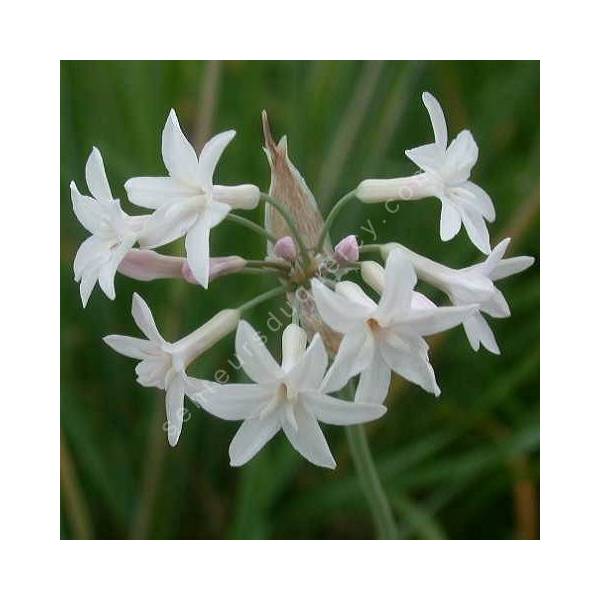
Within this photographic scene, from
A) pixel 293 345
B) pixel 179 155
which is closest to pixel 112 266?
pixel 179 155

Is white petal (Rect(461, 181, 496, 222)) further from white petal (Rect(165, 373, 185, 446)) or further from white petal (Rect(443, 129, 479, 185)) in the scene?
white petal (Rect(165, 373, 185, 446))

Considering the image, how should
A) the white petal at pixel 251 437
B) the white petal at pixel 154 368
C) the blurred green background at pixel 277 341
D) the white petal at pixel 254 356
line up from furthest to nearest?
the blurred green background at pixel 277 341 → the white petal at pixel 154 368 → the white petal at pixel 251 437 → the white petal at pixel 254 356

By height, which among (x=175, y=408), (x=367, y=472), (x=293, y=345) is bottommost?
(x=367, y=472)

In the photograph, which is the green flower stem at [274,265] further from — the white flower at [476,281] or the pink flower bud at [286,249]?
the white flower at [476,281]

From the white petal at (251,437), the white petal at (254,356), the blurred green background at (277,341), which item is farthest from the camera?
the blurred green background at (277,341)

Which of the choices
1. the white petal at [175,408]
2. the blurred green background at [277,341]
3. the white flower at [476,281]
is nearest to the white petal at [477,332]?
the white flower at [476,281]

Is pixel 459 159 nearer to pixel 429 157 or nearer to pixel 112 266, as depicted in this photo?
pixel 429 157
